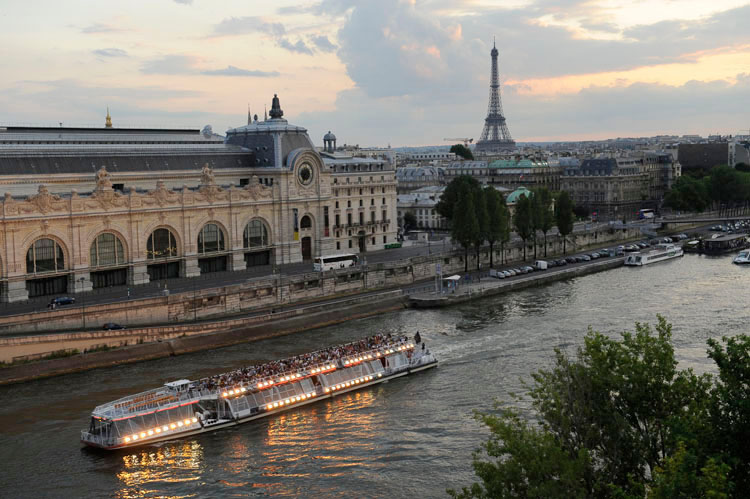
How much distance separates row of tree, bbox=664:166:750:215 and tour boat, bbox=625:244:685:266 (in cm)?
3138

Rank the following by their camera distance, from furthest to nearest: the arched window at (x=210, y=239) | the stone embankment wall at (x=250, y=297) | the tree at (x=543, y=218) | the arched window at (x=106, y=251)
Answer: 1. the tree at (x=543, y=218)
2. the arched window at (x=210, y=239)
3. the arched window at (x=106, y=251)
4. the stone embankment wall at (x=250, y=297)

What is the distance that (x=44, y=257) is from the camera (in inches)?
2183

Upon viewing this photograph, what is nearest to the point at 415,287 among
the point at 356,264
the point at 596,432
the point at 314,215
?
the point at 356,264

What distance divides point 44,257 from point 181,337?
1220 centimetres

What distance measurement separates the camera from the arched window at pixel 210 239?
64938 millimetres

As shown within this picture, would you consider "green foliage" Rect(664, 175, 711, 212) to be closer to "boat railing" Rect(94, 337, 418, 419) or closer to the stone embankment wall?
the stone embankment wall

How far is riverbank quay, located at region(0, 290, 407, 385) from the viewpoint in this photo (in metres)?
44.7

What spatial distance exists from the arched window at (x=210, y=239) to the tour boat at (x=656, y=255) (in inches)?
1576

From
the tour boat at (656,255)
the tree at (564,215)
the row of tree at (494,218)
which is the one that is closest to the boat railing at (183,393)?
the row of tree at (494,218)

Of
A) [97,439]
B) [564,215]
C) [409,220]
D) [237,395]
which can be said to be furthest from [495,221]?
[97,439]

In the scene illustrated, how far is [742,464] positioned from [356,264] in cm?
5065

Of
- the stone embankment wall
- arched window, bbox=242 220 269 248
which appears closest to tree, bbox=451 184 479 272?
the stone embankment wall

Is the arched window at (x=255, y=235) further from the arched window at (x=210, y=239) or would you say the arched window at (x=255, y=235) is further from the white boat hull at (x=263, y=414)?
the white boat hull at (x=263, y=414)

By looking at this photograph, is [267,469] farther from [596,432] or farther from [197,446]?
[596,432]
